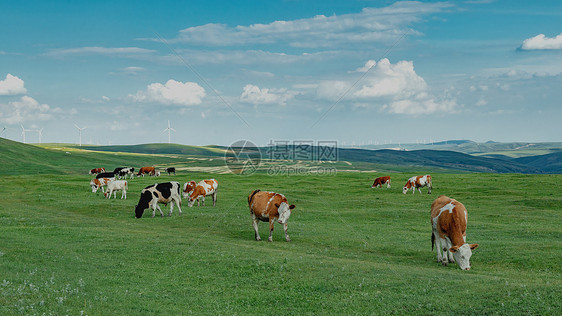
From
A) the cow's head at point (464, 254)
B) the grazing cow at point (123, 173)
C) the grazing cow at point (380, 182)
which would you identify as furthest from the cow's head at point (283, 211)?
the grazing cow at point (123, 173)

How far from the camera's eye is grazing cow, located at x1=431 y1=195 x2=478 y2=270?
18016 mm

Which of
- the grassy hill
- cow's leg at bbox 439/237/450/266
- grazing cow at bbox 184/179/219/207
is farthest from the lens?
the grassy hill

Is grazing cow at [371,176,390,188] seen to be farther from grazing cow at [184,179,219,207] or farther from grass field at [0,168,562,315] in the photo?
grazing cow at [184,179,219,207]

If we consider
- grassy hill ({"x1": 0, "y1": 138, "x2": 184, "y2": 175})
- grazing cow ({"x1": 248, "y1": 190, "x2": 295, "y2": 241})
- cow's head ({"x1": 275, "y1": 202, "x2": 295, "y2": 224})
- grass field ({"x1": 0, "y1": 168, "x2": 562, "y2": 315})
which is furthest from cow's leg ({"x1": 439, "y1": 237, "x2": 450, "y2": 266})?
grassy hill ({"x1": 0, "y1": 138, "x2": 184, "y2": 175})

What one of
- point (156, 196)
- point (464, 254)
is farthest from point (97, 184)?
point (464, 254)

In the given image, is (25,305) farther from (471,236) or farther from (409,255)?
(471,236)

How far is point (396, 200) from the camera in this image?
48.2 metres

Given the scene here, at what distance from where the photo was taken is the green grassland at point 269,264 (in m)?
13.1

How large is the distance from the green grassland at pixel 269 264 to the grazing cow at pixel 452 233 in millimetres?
706

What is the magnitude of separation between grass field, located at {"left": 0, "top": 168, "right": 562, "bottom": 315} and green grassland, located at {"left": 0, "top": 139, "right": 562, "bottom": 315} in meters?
0.06

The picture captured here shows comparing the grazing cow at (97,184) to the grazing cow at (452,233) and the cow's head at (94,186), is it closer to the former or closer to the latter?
the cow's head at (94,186)

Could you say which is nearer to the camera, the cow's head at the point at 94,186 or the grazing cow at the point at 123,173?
the cow's head at the point at 94,186

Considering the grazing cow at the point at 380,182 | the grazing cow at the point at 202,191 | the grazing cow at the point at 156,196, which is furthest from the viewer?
the grazing cow at the point at 380,182

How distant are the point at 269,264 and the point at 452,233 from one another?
7.70m
